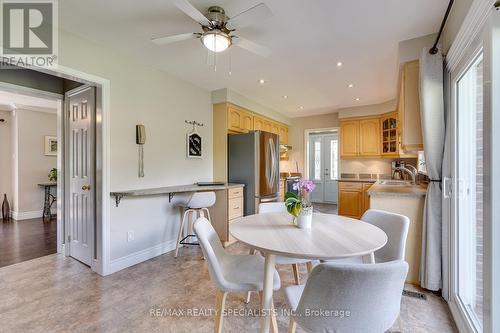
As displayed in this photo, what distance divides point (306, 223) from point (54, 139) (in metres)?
6.38

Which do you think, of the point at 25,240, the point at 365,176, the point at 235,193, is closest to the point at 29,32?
the point at 235,193

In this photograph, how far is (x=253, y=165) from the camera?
3.79 meters

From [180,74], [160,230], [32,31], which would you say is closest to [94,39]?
[32,31]

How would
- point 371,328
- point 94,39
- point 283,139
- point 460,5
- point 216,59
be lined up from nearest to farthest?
point 371,328 < point 460,5 < point 94,39 < point 216,59 < point 283,139

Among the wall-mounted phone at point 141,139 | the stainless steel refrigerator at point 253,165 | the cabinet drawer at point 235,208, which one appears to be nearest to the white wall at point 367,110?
the stainless steel refrigerator at point 253,165

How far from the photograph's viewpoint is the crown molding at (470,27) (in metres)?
1.24

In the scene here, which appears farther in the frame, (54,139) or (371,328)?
(54,139)

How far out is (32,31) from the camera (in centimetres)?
204

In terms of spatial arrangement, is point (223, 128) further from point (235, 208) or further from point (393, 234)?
point (393, 234)

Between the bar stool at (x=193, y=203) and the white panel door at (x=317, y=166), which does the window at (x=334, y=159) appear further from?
the bar stool at (x=193, y=203)

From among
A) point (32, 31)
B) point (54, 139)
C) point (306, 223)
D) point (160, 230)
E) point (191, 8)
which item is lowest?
point (160, 230)

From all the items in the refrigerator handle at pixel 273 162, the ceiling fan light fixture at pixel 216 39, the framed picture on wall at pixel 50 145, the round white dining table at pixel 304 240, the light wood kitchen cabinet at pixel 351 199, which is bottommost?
the light wood kitchen cabinet at pixel 351 199

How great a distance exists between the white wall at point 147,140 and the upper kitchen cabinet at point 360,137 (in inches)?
136

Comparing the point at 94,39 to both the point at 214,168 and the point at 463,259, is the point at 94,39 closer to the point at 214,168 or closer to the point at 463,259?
the point at 214,168
